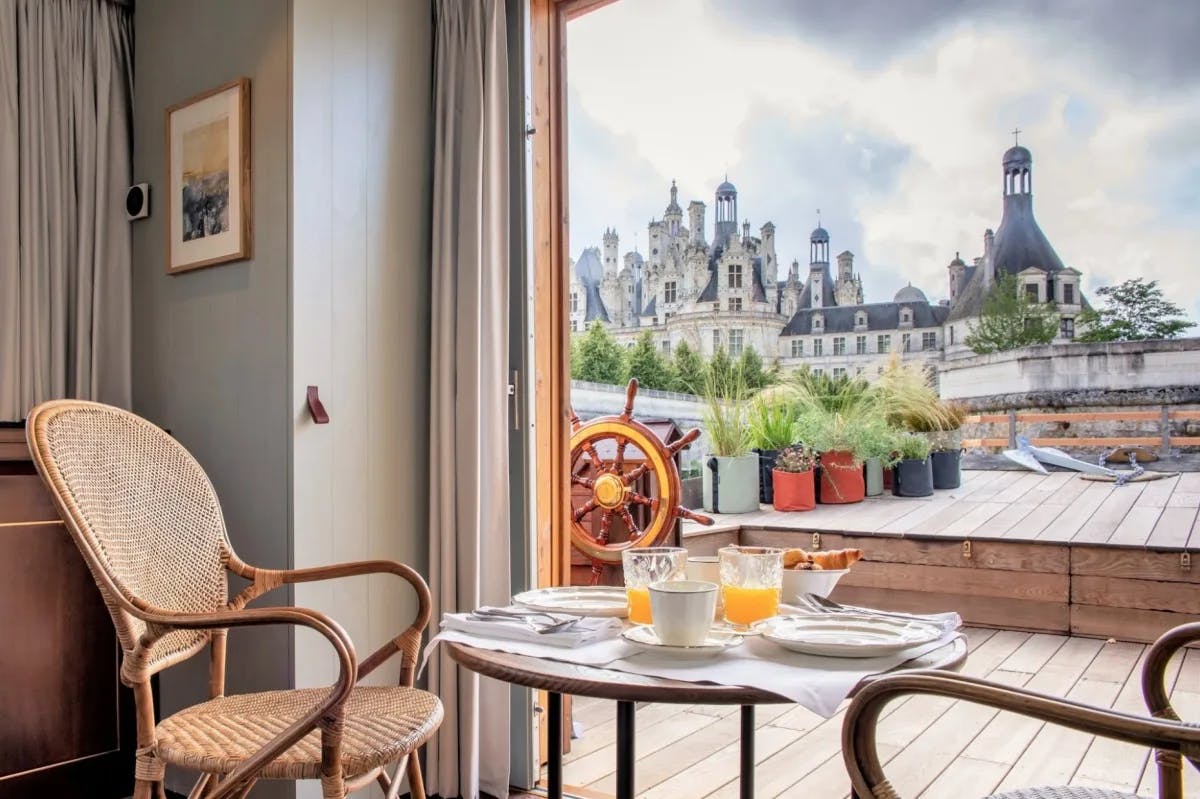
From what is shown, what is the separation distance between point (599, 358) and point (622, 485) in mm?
2775

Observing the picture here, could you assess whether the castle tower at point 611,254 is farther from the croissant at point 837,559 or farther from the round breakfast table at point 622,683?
the round breakfast table at point 622,683

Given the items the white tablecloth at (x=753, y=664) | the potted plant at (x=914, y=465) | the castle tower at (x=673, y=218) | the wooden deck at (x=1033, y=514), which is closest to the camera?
the white tablecloth at (x=753, y=664)

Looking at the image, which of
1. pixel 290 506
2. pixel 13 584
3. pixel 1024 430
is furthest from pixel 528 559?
pixel 1024 430

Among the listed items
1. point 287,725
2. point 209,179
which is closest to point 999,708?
point 287,725

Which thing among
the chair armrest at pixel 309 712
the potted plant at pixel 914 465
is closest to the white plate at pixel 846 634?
the chair armrest at pixel 309 712

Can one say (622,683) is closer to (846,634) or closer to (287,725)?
(846,634)

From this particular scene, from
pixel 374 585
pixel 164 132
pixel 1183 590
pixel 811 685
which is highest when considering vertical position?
pixel 164 132

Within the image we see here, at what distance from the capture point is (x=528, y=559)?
2525 millimetres

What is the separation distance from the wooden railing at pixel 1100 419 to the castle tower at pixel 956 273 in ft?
3.16

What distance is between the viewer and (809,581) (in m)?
1.37

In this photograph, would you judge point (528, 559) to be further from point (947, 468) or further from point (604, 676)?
point (947, 468)

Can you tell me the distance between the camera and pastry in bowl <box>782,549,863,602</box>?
4.45 feet

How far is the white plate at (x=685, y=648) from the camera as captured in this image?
114cm

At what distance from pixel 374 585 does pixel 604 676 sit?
55.2 inches
